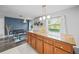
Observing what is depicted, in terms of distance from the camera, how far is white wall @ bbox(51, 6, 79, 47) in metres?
1.22

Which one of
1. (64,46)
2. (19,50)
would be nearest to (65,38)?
(64,46)

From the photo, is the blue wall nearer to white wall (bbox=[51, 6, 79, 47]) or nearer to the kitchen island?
the kitchen island

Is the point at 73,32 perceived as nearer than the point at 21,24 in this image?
Yes

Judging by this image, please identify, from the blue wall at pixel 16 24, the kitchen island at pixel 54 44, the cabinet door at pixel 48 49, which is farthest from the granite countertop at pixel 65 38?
the blue wall at pixel 16 24

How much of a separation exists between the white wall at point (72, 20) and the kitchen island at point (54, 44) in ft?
0.32

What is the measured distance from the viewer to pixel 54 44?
142cm

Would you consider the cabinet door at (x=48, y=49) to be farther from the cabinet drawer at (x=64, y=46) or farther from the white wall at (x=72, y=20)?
the white wall at (x=72, y=20)

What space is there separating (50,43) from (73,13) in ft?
2.05

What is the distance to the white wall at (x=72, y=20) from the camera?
1.22 metres

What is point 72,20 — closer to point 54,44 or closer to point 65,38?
point 65,38

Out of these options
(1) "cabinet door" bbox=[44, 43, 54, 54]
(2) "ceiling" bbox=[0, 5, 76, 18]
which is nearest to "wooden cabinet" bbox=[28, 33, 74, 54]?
(1) "cabinet door" bbox=[44, 43, 54, 54]

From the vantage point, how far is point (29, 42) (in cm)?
169
